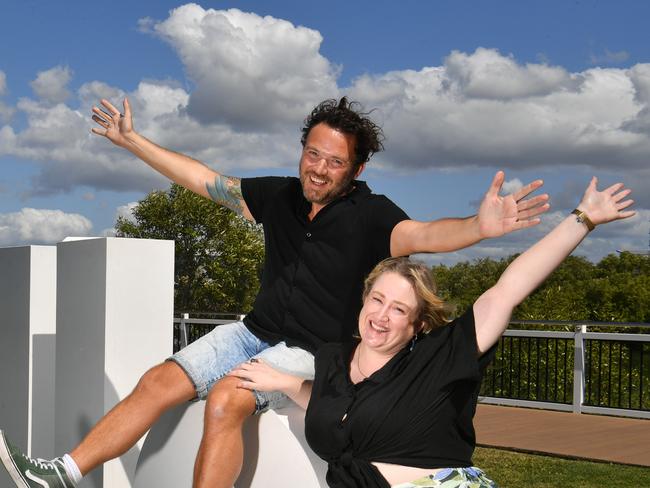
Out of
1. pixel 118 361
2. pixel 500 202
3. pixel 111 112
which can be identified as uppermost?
pixel 111 112

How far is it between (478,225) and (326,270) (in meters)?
0.72

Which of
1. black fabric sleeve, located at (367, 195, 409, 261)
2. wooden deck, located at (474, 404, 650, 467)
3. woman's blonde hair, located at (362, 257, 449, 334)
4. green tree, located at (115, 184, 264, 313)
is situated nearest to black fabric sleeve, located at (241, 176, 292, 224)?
black fabric sleeve, located at (367, 195, 409, 261)

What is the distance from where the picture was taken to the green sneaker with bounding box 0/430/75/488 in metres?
3.25

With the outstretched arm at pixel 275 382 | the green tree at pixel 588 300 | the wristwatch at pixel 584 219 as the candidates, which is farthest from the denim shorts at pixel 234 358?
the green tree at pixel 588 300

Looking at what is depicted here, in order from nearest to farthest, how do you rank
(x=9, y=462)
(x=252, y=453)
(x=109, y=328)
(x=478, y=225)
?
(x=478, y=225), (x=9, y=462), (x=252, y=453), (x=109, y=328)

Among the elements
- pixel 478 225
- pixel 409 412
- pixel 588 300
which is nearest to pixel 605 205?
pixel 478 225

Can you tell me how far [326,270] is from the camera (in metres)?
3.50

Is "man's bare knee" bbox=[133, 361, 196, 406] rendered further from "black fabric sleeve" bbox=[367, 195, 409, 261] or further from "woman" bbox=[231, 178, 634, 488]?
"black fabric sleeve" bbox=[367, 195, 409, 261]

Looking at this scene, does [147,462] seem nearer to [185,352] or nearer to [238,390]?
[185,352]

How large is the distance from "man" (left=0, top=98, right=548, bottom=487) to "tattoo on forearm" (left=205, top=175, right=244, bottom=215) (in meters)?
0.30

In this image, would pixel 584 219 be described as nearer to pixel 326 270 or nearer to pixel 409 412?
pixel 409 412

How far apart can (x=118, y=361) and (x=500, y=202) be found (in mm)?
2256

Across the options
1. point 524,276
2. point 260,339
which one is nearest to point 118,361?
point 260,339

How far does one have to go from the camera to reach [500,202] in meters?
2.96
